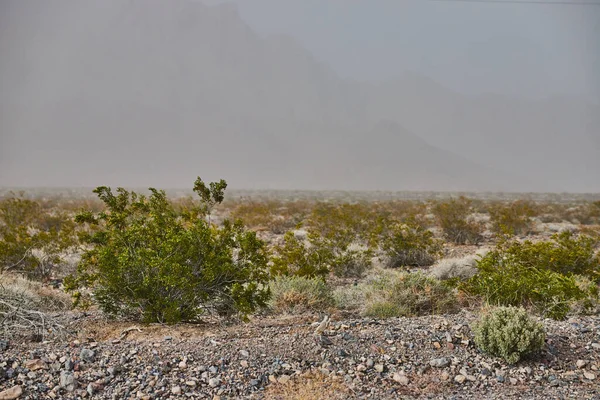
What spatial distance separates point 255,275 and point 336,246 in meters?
7.05

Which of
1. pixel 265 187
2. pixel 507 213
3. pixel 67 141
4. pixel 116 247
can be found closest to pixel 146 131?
pixel 67 141

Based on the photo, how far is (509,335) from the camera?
526 centimetres

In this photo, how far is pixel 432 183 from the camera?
150750 mm

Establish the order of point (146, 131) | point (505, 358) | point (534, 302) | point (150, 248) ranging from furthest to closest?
point (146, 131) → point (534, 302) → point (150, 248) → point (505, 358)

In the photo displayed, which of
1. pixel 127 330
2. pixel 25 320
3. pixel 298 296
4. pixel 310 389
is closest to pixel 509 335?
pixel 310 389

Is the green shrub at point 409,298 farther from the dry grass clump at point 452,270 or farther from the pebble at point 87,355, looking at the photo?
the pebble at point 87,355

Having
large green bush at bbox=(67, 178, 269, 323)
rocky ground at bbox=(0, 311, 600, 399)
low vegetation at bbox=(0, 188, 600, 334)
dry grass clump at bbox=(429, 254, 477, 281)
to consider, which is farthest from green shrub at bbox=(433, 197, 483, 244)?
large green bush at bbox=(67, 178, 269, 323)

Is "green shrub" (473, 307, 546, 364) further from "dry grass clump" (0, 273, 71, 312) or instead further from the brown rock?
"dry grass clump" (0, 273, 71, 312)

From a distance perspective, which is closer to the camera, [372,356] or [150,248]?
[372,356]

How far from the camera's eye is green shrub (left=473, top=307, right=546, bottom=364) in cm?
523

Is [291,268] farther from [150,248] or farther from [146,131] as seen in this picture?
[146,131]

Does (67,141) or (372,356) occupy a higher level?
(67,141)

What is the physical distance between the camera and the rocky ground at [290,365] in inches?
181

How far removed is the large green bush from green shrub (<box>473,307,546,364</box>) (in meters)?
2.69
